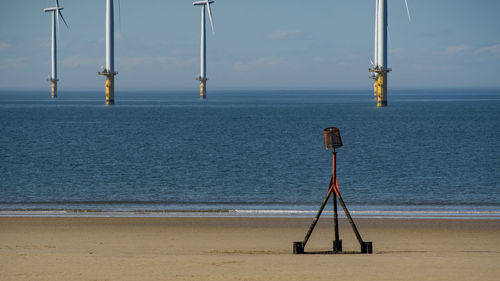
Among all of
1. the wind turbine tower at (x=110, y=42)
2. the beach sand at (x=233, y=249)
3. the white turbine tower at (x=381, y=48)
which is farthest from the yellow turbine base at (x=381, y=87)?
the beach sand at (x=233, y=249)

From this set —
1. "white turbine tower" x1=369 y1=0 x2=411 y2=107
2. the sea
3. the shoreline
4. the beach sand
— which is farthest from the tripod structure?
"white turbine tower" x1=369 y1=0 x2=411 y2=107

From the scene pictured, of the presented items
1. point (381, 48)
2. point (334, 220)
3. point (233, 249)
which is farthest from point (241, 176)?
point (381, 48)

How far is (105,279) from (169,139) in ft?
236

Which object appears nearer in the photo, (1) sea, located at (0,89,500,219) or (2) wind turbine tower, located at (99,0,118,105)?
(1) sea, located at (0,89,500,219)

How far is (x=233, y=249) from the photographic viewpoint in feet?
55.9

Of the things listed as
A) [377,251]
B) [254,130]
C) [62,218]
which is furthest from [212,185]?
[254,130]

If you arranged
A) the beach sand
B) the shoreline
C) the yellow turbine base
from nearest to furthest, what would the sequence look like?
the beach sand < the shoreline < the yellow turbine base

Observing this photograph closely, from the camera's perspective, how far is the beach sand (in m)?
13.2

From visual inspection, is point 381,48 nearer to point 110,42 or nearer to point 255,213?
point 110,42

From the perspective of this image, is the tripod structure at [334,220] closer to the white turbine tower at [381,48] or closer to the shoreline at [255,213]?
the shoreline at [255,213]

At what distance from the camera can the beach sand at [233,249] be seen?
520 inches

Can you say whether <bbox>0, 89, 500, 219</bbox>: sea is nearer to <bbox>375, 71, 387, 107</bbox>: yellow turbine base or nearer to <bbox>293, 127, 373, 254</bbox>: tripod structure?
<bbox>293, 127, 373, 254</bbox>: tripod structure

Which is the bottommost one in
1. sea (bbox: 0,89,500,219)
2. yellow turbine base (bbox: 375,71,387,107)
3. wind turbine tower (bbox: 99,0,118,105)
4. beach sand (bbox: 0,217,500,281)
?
sea (bbox: 0,89,500,219)

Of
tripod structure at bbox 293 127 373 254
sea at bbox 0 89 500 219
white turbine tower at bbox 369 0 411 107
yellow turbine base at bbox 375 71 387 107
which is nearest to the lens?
tripod structure at bbox 293 127 373 254
